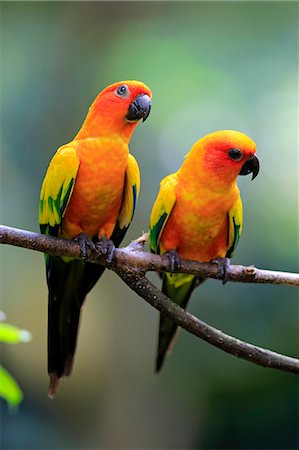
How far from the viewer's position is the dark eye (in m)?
1.73

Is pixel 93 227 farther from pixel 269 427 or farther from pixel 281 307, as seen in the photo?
pixel 269 427

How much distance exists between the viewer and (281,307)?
140 inches

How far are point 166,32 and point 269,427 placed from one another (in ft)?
8.98

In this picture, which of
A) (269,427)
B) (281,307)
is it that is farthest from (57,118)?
(269,427)

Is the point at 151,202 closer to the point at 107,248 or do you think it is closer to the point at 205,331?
the point at 107,248

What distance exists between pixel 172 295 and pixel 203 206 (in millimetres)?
458

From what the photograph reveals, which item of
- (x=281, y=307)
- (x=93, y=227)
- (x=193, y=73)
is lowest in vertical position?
(x=93, y=227)

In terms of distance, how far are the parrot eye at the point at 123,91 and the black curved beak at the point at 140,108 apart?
0.03m

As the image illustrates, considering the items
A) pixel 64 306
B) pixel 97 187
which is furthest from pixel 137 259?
pixel 64 306

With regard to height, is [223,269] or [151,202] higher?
[151,202]

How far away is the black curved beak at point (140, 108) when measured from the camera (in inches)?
61.9

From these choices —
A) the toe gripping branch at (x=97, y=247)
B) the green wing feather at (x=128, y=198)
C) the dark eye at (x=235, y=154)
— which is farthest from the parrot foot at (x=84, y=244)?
the dark eye at (x=235, y=154)

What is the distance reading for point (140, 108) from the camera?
1.60 metres

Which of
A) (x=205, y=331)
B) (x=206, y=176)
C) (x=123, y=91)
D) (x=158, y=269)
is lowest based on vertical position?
(x=205, y=331)
